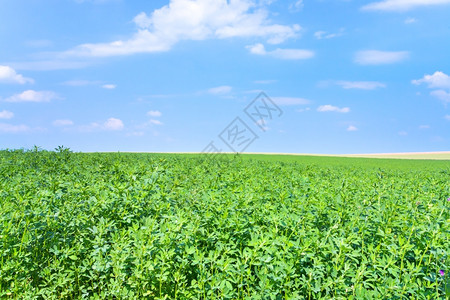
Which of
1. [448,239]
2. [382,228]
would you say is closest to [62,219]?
[382,228]

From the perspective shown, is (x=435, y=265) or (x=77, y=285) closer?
(x=435, y=265)

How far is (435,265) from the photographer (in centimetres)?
346

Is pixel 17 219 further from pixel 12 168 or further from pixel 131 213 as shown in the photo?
pixel 12 168

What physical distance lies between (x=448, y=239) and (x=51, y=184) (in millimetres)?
5836

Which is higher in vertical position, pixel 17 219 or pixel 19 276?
pixel 17 219

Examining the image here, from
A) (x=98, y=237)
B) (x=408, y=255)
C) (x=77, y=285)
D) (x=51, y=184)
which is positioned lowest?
(x=77, y=285)

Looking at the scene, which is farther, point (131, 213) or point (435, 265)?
point (131, 213)

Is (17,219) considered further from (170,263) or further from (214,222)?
(214,222)

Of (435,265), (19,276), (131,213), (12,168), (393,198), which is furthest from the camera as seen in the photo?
(12,168)

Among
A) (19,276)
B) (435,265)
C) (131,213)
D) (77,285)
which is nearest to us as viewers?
(435,265)

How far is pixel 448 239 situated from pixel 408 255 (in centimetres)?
48

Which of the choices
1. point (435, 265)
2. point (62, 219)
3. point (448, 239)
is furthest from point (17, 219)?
point (448, 239)

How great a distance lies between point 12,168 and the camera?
352 inches

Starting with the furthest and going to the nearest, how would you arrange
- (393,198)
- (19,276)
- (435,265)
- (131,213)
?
(393,198) < (131,213) < (19,276) < (435,265)
